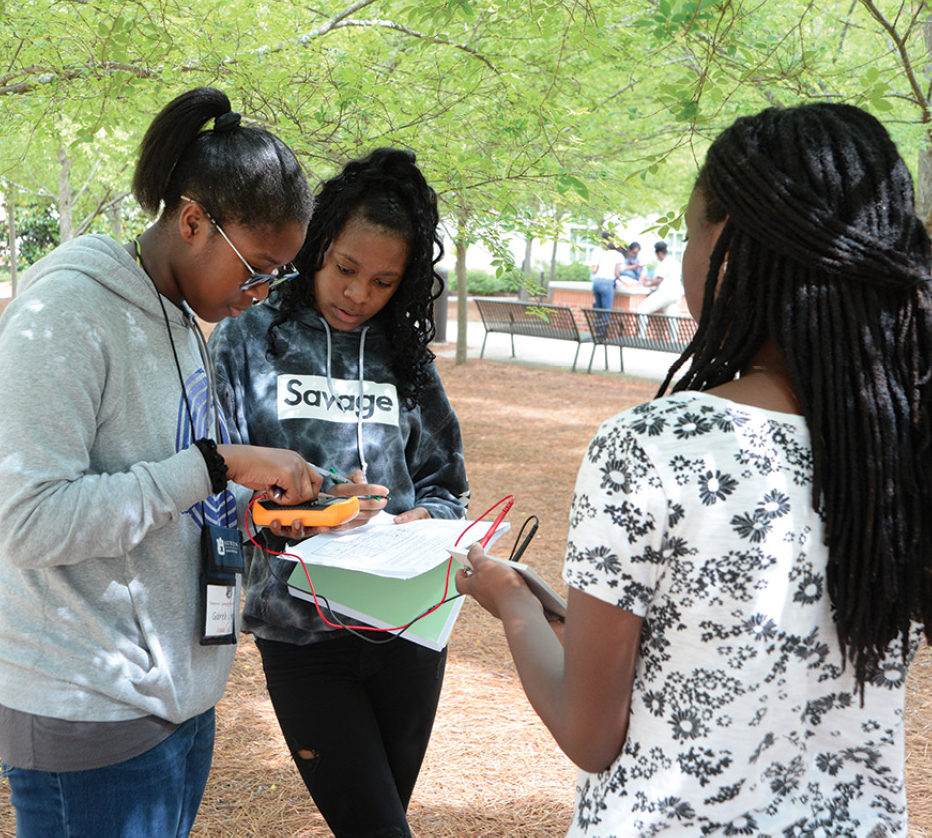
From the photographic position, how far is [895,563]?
1298 mm

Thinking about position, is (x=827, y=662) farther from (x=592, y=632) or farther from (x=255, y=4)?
(x=255, y=4)

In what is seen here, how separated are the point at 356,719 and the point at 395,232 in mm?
1273

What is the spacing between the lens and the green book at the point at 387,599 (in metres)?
2.32

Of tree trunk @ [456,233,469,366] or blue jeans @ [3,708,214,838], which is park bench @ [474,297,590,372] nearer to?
tree trunk @ [456,233,469,366]

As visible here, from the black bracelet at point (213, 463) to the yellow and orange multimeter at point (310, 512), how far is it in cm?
33

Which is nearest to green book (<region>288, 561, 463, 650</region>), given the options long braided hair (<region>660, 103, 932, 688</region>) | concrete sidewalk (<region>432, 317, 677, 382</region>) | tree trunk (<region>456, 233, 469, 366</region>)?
long braided hair (<region>660, 103, 932, 688</region>)

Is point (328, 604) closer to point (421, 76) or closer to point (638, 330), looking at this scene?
point (421, 76)

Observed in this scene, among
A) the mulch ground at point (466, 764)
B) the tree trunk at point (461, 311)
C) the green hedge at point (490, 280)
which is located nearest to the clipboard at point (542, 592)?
the mulch ground at point (466, 764)

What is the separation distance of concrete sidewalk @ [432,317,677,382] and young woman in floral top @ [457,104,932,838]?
12829 mm

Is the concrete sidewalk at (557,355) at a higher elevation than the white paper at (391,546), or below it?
below

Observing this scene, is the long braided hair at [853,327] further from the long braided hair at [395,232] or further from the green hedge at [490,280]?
the green hedge at [490,280]

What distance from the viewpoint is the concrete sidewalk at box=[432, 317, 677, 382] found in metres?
15.1

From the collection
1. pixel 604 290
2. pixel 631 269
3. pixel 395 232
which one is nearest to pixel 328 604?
pixel 395 232

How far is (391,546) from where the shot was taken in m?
2.15
